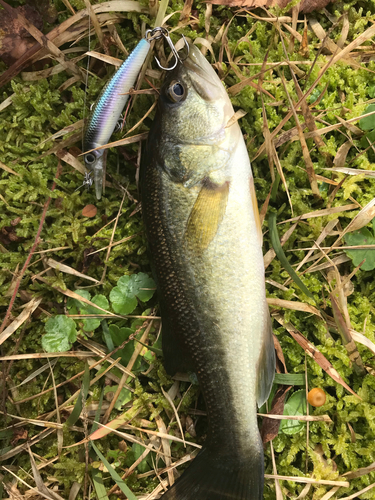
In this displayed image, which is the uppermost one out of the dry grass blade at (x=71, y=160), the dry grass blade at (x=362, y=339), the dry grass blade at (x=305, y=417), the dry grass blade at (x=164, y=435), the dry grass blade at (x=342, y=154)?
the dry grass blade at (x=71, y=160)

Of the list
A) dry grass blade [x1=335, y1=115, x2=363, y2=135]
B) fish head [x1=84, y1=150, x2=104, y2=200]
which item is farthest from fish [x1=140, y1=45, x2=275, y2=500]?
dry grass blade [x1=335, y1=115, x2=363, y2=135]

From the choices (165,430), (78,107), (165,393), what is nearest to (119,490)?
(165,430)

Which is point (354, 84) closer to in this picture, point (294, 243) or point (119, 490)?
point (294, 243)

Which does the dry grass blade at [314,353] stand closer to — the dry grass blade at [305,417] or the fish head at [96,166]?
the dry grass blade at [305,417]

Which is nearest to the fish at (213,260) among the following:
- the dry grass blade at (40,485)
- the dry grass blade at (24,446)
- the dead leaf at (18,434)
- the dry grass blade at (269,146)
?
the dry grass blade at (269,146)

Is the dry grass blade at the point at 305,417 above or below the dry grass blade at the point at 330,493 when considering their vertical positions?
above
